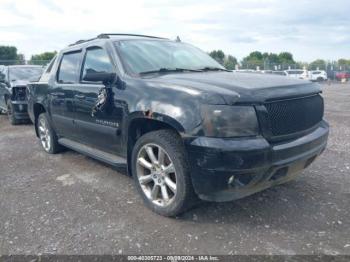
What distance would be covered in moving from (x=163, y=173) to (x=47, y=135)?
336 centimetres

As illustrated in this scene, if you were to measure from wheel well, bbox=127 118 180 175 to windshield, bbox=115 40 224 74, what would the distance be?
0.61 metres

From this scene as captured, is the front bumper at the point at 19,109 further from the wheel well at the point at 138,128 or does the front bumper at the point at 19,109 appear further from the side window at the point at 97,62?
the wheel well at the point at 138,128

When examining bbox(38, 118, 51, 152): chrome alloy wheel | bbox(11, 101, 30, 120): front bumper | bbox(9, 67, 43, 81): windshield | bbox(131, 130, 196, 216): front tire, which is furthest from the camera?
bbox(9, 67, 43, 81): windshield

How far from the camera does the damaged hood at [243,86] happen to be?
290cm

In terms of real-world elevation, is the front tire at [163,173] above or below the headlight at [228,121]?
below

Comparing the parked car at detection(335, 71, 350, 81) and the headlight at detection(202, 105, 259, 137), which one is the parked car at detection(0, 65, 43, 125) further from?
the parked car at detection(335, 71, 350, 81)

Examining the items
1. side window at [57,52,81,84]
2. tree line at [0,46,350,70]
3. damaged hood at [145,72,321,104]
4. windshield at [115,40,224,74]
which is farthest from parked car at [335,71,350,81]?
damaged hood at [145,72,321,104]

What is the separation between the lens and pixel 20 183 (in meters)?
4.58

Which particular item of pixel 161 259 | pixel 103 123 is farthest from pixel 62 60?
pixel 161 259

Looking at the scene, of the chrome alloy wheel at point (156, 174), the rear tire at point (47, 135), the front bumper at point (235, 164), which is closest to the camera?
the front bumper at point (235, 164)

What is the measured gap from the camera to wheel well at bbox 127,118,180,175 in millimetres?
3486

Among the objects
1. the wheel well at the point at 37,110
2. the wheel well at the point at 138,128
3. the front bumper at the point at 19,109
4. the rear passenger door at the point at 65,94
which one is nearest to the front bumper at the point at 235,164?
the wheel well at the point at 138,128

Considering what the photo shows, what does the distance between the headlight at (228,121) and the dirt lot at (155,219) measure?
3.19 ft

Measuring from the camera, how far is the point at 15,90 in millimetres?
8891
